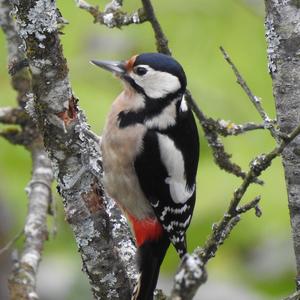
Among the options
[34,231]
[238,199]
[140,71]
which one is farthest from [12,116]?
[238,199]

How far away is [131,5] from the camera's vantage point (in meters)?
4.12

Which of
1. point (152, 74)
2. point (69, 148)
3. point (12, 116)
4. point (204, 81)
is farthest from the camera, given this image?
point (204, 81)

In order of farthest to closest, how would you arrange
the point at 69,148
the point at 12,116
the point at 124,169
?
the point at 12,116 → the point at 124,169 → the point at 69,148

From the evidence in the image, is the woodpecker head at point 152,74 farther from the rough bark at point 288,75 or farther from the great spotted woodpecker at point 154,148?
the rough bark at point 288,75

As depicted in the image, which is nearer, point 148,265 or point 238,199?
point 238,199

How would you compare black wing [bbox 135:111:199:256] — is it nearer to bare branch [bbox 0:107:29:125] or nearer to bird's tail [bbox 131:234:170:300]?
bird's tail [bbox 131:234:170:300]

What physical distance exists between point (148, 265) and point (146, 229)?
327 millimetres

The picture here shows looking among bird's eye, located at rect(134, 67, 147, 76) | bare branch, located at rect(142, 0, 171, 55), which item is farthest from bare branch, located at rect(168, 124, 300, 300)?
bird's eye, located at rect(134, 67, 147, 76)

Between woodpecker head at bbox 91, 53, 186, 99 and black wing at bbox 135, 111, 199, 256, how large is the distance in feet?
0.43

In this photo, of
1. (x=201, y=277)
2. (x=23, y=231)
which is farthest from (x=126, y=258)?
(x=201, y=277)

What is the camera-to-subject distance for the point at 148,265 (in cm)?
335

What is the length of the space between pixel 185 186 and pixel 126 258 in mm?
459

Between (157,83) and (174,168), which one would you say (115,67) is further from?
(174,168)

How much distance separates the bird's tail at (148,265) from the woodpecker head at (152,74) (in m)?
0.56
